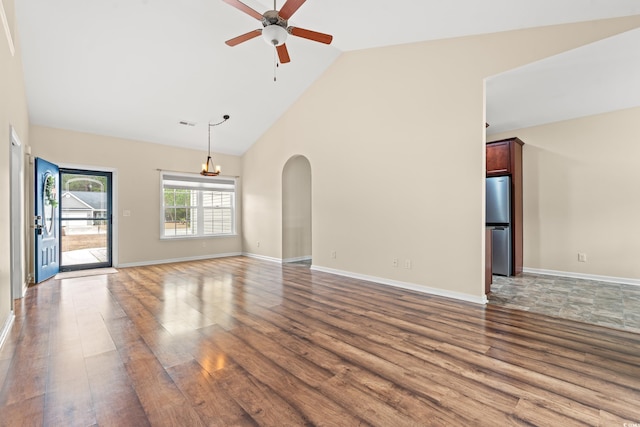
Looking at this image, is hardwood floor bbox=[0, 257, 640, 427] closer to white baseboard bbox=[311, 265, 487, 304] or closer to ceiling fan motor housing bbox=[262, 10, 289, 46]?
white baseboard bbox=[311, 265, 487, 304]

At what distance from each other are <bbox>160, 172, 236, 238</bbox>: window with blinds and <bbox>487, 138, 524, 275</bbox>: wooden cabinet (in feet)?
20.4

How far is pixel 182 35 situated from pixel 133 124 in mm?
2702

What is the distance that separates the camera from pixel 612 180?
473cm

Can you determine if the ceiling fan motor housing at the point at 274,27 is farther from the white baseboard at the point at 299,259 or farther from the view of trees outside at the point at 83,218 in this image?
the view of trees outside at the point at 83,218

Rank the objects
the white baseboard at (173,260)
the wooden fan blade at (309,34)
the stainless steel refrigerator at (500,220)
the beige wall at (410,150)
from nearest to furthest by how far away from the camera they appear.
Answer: the wooden fan blade at (309,34), the beige wall at (410,150), the stainless steel refrigerator at (500,220), the white baseboard at (173,260)

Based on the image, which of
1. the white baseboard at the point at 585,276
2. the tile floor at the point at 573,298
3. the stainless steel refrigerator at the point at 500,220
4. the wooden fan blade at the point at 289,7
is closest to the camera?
the wooden fan blade at the point at 289,7

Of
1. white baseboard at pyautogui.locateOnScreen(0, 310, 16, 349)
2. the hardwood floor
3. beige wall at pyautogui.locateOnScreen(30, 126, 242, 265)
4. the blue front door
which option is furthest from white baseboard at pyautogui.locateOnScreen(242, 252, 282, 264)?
white baseboard at pyautogui.locateOnScreen(0, 310, 16, 349)

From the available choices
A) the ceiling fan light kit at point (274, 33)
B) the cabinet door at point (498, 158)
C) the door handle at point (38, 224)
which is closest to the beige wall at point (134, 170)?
the door handle at point (38, 224)

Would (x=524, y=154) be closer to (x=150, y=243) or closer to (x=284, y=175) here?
(x=284, y=175)

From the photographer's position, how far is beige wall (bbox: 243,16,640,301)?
12.2ft

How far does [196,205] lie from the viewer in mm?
7488

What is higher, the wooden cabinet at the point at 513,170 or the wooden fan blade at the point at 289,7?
the wooden fan blade at the point at 289,7

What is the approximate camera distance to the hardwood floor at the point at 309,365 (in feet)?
5.58

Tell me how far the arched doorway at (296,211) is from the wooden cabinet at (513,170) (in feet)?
13.0
